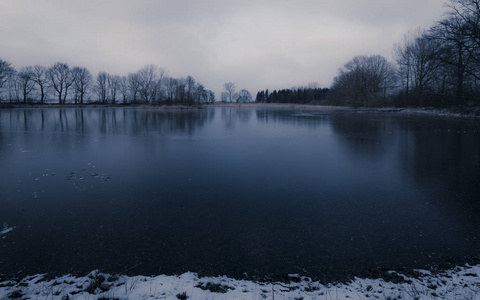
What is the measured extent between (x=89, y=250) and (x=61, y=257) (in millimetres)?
322

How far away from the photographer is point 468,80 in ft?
117

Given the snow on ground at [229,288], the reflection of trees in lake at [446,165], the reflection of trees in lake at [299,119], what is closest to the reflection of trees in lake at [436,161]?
the reflection of trees in lake at [446,165]

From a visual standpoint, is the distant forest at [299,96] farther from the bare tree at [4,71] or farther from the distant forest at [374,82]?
the bare tree at [4,71]

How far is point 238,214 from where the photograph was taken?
485 centimetres

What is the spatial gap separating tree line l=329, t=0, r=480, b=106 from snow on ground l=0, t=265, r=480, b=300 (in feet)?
89.5

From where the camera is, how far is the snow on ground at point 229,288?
278 cm

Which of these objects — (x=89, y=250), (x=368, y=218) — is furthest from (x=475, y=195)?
(x=89, y=250)

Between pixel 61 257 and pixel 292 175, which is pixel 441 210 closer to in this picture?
pixel 292 175

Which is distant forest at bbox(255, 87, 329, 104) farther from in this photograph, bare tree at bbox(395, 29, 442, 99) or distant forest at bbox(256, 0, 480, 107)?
bare tree at bbox(395, 29, 442, 99)

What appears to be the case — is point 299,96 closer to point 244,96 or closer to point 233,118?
point 244,96

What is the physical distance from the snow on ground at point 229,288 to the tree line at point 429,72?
27293 mm

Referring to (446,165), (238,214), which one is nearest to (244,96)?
(446,165)

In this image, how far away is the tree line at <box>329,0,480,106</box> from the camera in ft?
79.9

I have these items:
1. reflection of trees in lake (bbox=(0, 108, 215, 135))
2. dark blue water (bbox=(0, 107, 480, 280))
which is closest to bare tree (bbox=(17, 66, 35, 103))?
reflection of trees in lake (bbox=(0, 108, 215, 135))
